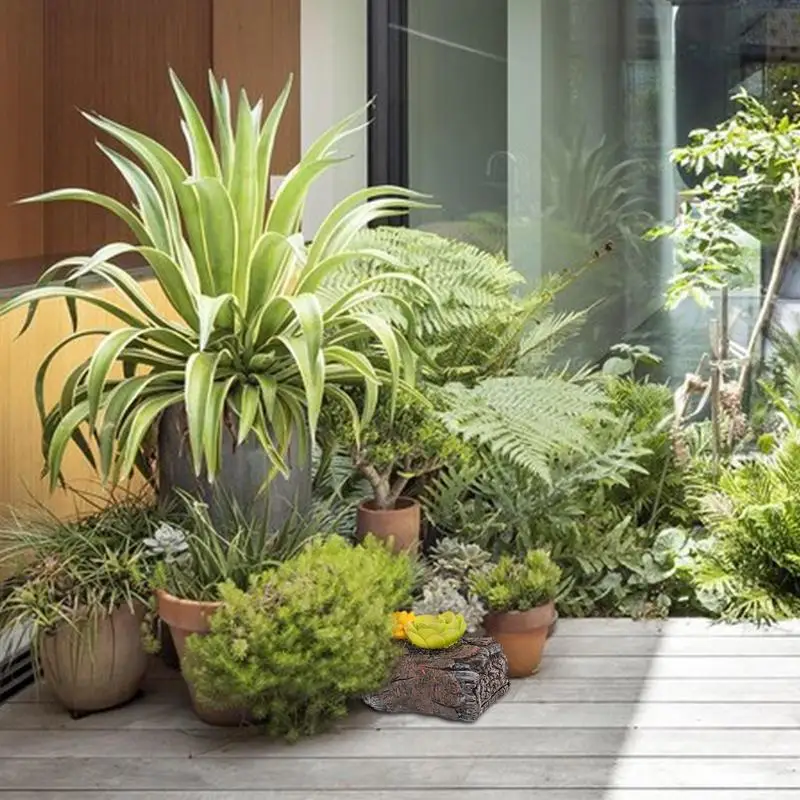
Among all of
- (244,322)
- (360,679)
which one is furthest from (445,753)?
(244,322)

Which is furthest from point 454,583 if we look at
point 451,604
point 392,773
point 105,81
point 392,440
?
point 105,81

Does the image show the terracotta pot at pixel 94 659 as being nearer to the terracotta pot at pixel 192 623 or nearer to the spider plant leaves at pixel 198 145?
the terracotta pot at pixel 192 623

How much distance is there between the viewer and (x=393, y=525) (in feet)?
9.18

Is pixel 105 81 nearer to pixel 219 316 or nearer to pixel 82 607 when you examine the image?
pixel 219 316

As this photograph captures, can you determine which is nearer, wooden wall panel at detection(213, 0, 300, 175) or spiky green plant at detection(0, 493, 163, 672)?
spiky green plant at detection(0, 493, 163, 672)

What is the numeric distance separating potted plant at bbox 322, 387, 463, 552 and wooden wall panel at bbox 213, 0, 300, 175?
139 cm

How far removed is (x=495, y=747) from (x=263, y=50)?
2529mm

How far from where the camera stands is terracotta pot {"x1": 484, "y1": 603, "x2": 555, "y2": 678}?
251cm

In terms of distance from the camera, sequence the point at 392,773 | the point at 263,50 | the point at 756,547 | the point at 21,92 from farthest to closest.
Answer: the point at 21,92
the point at 263,50
the point at 756,547
the point at 392,773

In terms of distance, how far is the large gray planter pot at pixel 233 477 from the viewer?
2486 mm

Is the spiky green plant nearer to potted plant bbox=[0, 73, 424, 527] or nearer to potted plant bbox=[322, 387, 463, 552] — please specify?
potted plant bbox=[0, 73, 424, 527]

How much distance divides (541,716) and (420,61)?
7.70 ft

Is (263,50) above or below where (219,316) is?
above

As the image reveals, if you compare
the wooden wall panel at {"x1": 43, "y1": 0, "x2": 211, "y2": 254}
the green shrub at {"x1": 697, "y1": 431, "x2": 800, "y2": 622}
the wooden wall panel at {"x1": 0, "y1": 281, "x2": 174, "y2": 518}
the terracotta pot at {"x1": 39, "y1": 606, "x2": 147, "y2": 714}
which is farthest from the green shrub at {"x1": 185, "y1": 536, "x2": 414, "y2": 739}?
the wooden wall panel at {"x1": 43, "y1": 0, "x2": 211, "y2": 254}
